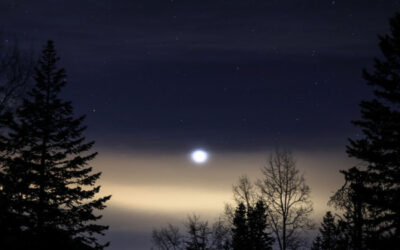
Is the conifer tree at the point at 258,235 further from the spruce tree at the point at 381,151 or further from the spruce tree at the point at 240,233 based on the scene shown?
the spruce tree at the point at 381,151

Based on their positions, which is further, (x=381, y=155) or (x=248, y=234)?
(x=248, y=234)

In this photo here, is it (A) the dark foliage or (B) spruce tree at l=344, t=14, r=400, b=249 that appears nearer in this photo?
(B) spruce tree at l=344, t=14, r=400, b=249

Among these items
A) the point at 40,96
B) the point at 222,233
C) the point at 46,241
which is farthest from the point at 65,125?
the point at 222,233

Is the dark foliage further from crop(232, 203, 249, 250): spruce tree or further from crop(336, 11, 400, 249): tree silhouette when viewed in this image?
crop(336, 11, 400, 249): tree silhouette

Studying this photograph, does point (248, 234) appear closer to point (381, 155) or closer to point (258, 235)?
point (258, 235)

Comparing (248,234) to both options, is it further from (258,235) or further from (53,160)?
(53,160)

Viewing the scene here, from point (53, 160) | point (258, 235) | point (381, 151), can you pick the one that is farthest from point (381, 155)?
point (258, 235)

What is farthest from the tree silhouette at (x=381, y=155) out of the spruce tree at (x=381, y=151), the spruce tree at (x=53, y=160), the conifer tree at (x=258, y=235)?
the conifer tree at (x=258, y=235)

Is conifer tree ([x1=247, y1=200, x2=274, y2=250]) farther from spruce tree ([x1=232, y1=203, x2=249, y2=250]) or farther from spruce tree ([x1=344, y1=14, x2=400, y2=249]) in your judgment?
spruce tree ([x1=344, y1=14, x2=400, y2=249])

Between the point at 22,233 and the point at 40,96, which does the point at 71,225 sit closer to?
the point at 40,96

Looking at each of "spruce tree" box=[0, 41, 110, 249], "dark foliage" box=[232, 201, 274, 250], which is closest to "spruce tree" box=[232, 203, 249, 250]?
"dark foliage" box=[232, 201, 274, 250]

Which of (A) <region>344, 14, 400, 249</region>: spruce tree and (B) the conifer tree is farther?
(B) the conifer tree

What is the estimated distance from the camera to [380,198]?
1609 centimetres

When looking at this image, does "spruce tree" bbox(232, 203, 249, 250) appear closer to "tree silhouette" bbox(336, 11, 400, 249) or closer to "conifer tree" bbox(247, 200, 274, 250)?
"conifer tree" bbox(247, 200, 274, 250)
